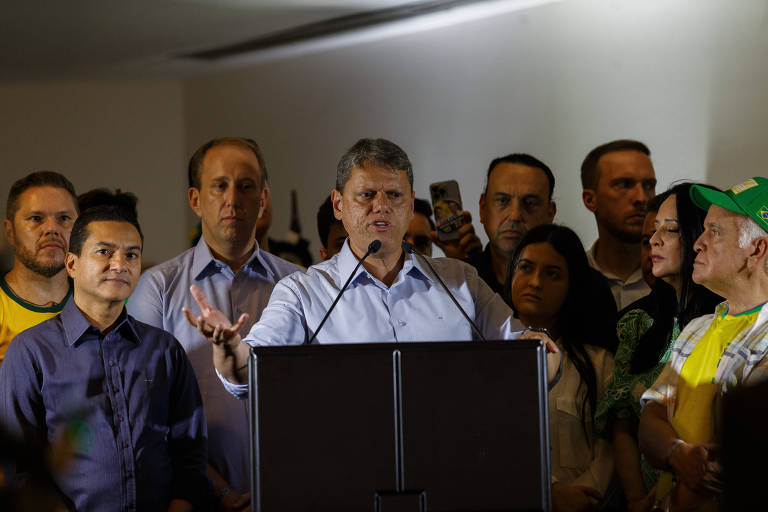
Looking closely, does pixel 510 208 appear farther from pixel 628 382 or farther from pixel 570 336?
pixel 628 382

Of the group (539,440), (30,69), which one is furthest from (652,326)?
(30,69)

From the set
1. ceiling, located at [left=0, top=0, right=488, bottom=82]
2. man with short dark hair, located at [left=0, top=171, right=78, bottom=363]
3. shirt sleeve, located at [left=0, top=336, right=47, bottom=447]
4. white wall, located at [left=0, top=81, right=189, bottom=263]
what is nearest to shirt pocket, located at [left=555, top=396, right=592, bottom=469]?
shirt sleeve, located at [left=0, top=336, right=47, bottom=447]

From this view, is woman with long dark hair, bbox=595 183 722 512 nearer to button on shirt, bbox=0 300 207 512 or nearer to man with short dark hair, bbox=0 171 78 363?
button on shirt, bbox=0 300 207 512

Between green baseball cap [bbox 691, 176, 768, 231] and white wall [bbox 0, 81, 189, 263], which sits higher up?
white wall [bbox 0, 81, 189, 263]

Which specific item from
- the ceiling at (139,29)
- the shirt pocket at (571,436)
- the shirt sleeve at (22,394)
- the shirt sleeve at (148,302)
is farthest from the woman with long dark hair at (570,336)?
the ceiling at (139,29)

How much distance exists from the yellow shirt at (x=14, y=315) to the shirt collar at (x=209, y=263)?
421 mm

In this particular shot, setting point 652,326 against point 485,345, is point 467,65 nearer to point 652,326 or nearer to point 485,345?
point 652,326

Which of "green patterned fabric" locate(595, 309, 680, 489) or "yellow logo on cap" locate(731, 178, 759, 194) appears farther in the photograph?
"green patterned fabric" locate(595, 309, 680, 489)

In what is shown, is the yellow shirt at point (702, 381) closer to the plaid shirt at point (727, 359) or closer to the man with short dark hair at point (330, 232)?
the plaid shirt at point (727, 359)

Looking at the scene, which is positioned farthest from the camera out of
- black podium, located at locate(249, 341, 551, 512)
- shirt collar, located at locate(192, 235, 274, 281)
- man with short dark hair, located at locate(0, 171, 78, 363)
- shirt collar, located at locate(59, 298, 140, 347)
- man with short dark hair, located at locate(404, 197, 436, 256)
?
man with short dark hair, located at locate(404, 197, 436, 256)

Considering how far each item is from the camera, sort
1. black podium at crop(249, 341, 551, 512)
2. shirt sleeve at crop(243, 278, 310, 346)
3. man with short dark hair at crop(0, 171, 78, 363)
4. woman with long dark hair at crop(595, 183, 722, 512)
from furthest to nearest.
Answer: man with short dark hair at crop(0, 171, 78, 363) < woman with long dark hair at crop(595, 183, 722, 512) < shirt sleeve at crop(243, 278, 310, 346) < black podium at crop(249, 341, 551, 512)

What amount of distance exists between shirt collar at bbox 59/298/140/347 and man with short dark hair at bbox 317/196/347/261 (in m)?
0.92

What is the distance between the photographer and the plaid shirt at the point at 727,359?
202 cm

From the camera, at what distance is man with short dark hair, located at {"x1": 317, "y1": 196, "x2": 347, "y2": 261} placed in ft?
10.5
